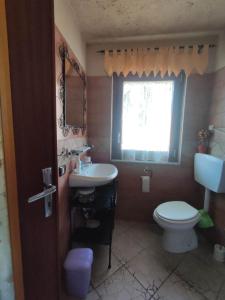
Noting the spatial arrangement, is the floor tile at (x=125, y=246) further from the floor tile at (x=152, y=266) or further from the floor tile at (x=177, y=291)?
the floor tile at (x=177, y=291)

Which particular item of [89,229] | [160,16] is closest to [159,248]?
[89,229]

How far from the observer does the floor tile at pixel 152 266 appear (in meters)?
1.41

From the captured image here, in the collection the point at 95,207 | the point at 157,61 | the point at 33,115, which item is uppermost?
the point at 157,61

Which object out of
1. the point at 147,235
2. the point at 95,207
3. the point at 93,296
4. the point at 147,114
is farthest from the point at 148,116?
the point at 93,296

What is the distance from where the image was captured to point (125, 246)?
1.79 meters

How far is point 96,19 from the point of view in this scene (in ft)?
5.32

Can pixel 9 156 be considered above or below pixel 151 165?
above

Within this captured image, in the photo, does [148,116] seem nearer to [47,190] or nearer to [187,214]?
[187,214]

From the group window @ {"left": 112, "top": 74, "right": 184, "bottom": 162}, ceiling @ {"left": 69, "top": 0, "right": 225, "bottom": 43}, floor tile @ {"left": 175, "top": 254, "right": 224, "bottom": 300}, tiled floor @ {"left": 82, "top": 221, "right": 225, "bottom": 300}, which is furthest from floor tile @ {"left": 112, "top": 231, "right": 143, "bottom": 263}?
ceiling @ {"left": 69, "top": 0, "right": 225, "bottom": 43}

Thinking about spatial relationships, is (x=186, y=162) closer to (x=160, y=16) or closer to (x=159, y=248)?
(x=159, y=248)

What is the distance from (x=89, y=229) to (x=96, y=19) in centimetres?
215

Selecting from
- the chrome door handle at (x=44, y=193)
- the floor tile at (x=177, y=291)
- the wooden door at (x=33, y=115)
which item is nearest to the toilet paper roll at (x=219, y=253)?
the floor tile at (x=177, y=291)

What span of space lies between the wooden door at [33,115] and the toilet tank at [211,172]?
59.6 inches

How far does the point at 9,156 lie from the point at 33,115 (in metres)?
0.21
